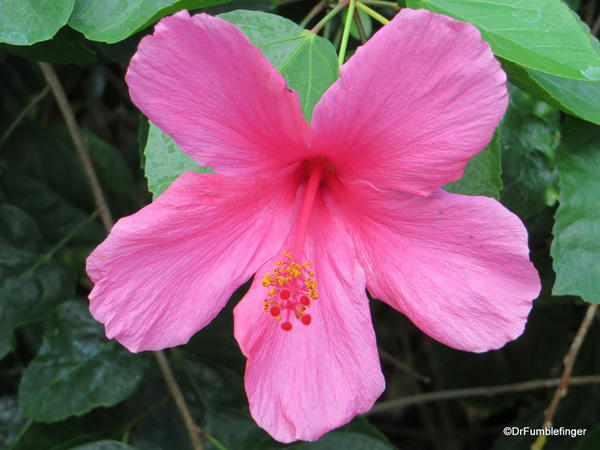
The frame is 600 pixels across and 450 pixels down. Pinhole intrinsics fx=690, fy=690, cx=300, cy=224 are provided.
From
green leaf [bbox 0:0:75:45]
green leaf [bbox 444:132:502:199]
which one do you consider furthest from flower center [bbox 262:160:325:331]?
green leaf [bbox 0:0:75:45]

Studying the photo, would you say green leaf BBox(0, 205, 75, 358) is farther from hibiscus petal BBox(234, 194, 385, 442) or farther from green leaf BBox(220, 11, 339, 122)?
green leaf BBox(220, 11, 339, 122)

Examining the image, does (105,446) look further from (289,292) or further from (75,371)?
(289,292)

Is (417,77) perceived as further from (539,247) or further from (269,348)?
(539,247)

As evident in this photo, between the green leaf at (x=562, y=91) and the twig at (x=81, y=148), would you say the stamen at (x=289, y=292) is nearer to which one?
the green leaf at (x=562, y=91)

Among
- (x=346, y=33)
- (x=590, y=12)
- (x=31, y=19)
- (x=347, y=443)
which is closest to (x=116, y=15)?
(x=31, y=19)

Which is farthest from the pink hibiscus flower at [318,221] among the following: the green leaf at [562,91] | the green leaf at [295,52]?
the green leaf at [562,91]

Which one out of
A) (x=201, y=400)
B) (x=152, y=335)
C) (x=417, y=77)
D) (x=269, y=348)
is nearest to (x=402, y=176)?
(x=417, y=77)

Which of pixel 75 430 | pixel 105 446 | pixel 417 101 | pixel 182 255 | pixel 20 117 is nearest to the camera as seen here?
pixel 417 101
